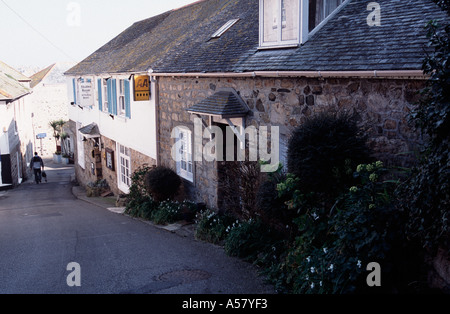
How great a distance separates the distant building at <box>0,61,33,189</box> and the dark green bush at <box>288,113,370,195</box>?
807 inches

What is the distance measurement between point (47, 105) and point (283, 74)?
39595mm

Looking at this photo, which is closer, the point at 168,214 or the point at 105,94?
the point at 168,214

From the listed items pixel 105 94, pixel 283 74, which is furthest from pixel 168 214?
pixel 105 94

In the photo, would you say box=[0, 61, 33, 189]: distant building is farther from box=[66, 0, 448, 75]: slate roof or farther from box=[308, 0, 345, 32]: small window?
box=[308, 0, 345, 32]: small window

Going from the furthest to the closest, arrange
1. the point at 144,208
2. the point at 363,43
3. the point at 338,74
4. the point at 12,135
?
the point at 12,135 → the point at 144,208 → the point at 363,43 → the point at 338,74

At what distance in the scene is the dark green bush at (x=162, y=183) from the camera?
11.4 m

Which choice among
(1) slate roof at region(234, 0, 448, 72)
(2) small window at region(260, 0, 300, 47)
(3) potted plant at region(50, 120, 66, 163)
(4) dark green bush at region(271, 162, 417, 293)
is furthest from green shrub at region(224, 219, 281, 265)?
(3) potted plant at region(50, 120, 66, 163)

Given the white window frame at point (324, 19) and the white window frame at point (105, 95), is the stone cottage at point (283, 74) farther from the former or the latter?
the white window frame at point (105, 95)

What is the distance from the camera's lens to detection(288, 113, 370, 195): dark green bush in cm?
583

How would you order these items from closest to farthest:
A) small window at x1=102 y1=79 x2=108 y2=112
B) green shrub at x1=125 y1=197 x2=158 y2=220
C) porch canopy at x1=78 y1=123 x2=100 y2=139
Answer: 1. green shrub at x1=125 y1=197 x2=158 y2=220
2. small window at x1=102 y1=79 x2=108 y2=112
3. porch canopy at x1=78 y1=123 x2=100 y2=139

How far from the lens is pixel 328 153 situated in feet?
19.1

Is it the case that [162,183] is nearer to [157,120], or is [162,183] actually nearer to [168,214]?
[168,214]

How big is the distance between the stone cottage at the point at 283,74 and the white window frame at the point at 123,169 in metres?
3.50
